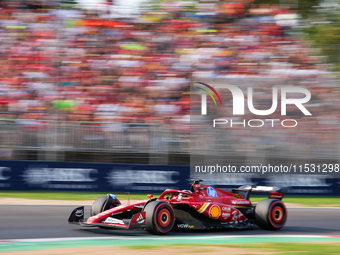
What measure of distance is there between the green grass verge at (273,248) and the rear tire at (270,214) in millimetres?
1158

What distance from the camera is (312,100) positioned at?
15.3 metres

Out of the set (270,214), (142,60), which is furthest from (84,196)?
(270,214)

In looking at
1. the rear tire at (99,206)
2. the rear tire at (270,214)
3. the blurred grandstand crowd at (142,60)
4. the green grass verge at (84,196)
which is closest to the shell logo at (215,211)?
the rear tire at (270,214)

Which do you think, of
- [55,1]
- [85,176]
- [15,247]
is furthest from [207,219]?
[55,1]

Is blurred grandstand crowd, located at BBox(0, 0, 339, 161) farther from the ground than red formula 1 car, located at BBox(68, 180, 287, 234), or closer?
farther from the ground

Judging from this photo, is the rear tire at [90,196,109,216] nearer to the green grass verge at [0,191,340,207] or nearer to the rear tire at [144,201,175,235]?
the rear tire at [144,201,175,235]

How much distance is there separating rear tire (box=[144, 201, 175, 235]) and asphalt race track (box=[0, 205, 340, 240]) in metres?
0.25

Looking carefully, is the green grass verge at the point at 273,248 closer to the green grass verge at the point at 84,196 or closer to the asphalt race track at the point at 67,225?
the asphalt race track at the point at 67,225

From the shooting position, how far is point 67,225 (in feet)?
27.3

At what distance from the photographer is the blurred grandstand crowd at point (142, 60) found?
14141 millimetres

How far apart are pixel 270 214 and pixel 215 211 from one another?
100 centimetres

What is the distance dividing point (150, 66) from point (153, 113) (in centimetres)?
176

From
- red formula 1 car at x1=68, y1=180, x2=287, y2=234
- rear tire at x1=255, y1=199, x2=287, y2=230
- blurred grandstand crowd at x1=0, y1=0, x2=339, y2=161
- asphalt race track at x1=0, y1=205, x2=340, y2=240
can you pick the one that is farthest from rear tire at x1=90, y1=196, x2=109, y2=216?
blurred grandstand crowd at x1=0, y1=0, x2=339, y2=161

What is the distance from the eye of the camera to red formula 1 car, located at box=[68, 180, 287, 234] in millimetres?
7066
